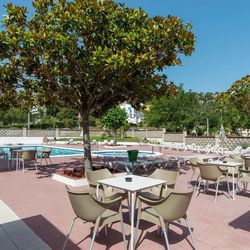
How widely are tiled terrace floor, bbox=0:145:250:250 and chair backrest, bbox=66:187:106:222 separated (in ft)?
2.30

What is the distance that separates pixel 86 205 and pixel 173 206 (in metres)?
1.25

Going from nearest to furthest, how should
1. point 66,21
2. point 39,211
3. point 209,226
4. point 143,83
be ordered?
point 209,226 → point 39,211 → point 66,21 → point 143,83

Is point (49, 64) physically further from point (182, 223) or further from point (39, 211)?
point (182, 223)

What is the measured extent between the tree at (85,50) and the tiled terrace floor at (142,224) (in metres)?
3.20

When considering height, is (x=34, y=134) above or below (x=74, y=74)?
below

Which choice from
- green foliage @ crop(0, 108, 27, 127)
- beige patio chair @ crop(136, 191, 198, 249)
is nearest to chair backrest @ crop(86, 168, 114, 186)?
beige patio chair @ crop(136, 191, 198, 249)

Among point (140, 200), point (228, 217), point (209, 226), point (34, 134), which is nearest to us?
point (140, 200)

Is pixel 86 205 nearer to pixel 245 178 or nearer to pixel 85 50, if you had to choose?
pixel 245 178

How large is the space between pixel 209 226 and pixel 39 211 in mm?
3696

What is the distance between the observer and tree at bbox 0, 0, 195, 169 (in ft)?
23.8

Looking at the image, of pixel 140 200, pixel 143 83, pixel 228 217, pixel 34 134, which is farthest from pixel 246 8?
pixel 34 134

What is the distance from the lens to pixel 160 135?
39562 mm

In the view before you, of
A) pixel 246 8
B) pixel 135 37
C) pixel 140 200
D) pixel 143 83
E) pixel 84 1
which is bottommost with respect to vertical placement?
pixel 140 200

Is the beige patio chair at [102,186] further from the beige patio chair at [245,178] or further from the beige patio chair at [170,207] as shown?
the beige patio chair at [245,178]
